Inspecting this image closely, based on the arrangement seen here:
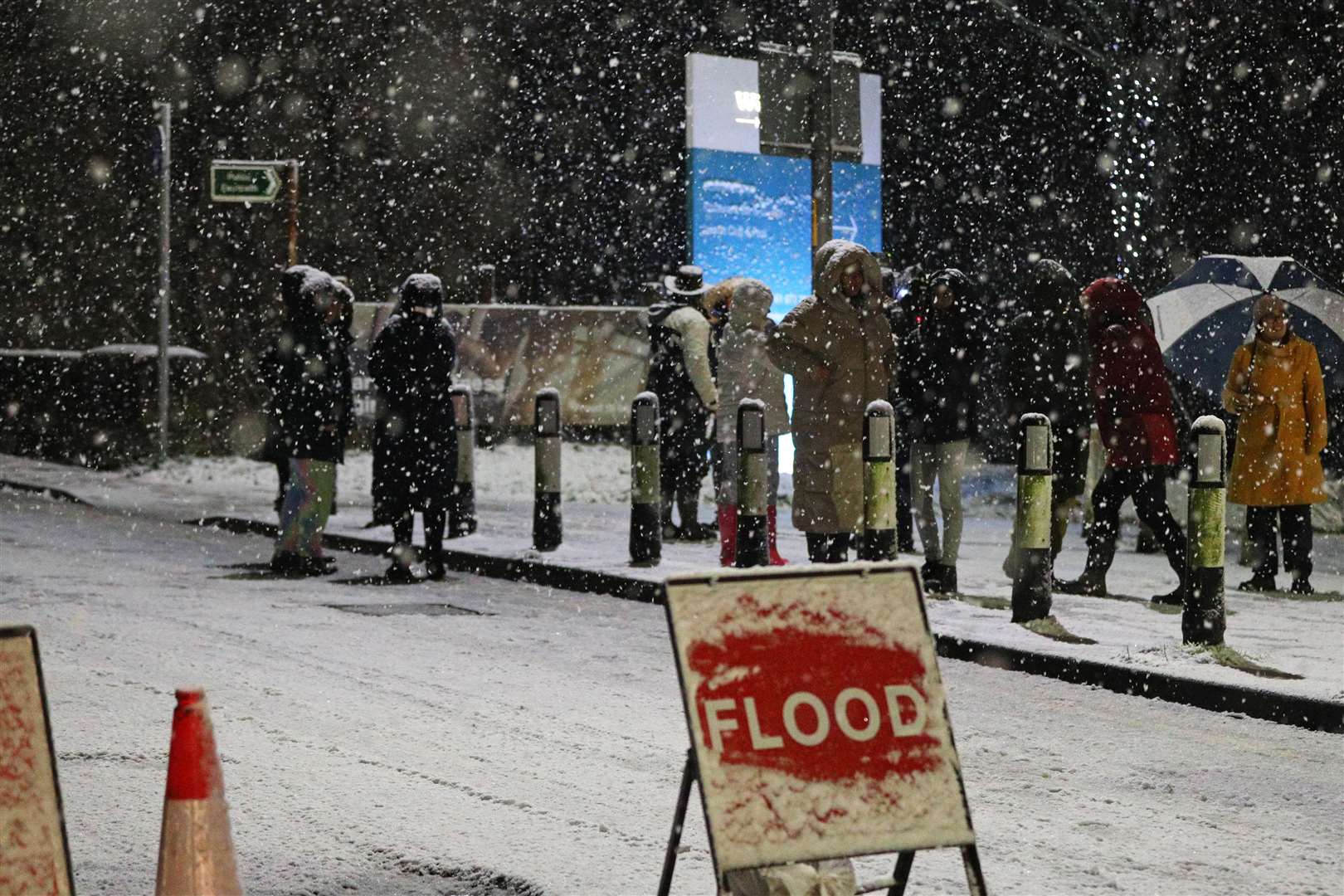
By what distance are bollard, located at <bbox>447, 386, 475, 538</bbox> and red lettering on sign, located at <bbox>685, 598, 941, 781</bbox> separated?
1041 centimetres

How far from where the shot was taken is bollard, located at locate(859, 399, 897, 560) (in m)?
9.84

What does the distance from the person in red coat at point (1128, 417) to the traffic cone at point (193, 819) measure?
749cm

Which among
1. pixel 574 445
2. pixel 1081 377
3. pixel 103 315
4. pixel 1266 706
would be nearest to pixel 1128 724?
pixel 1266 706

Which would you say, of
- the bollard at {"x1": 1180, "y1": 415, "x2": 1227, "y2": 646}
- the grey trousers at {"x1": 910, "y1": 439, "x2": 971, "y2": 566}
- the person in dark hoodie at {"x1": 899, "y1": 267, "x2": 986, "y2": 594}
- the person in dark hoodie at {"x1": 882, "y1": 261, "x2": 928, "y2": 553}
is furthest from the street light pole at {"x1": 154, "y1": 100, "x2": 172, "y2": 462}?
the bollard at {"x1": 1180, "y1": 415, "x2": 1227, "y2": 646}

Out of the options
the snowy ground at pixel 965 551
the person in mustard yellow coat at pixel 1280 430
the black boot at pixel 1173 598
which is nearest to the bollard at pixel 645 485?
the snowy ground at pixel 965 551

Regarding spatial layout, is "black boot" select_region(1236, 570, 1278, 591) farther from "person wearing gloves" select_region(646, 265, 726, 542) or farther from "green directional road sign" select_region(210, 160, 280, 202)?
"green directional road sign" select_region(210, 160, 280, 202)

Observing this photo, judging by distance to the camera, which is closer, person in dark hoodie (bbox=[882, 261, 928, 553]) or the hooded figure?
the hooded figure

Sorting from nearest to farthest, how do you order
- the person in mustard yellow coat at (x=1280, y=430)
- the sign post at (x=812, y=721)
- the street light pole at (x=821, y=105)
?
the sign post at (x=812, y=721)
the person in mustard yellow coat at (x=1280, y=430)
the street light pole at (x=821, y=105)

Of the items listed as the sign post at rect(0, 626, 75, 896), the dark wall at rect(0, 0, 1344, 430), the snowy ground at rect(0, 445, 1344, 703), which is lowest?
the snowy ground at rect(0, 445, 1344, 703)

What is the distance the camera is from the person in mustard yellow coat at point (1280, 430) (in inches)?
444

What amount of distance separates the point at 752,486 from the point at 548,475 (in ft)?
8.58

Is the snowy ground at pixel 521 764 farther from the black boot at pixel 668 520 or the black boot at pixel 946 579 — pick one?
the black boot at pixel 668 520

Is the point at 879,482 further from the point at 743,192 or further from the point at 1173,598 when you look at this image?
the point at 743,192

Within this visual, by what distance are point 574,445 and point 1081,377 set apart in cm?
1265
